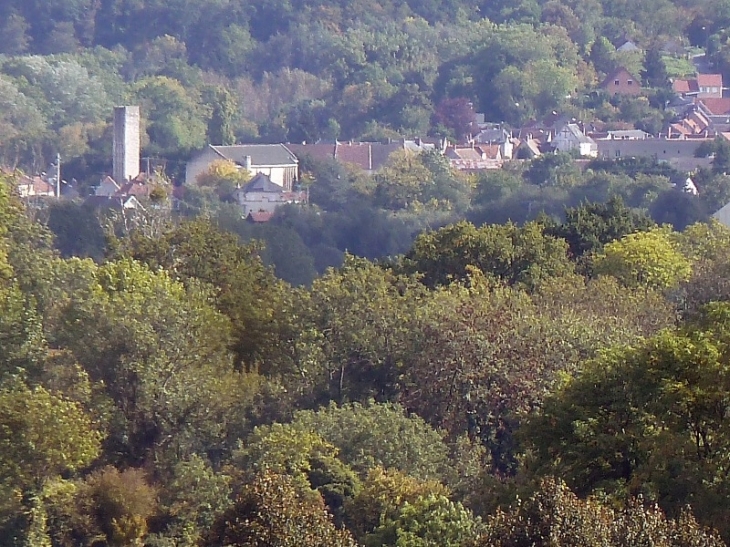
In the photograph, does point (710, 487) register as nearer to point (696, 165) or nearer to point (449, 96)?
point (696, 165)

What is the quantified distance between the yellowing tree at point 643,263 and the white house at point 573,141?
4224cm

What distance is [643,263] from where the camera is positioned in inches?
1011

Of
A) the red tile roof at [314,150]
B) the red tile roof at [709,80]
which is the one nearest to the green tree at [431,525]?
the red tile roof at [314,150]

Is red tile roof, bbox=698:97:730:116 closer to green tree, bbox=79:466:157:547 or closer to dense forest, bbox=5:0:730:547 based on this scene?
dense forest, bbox=5:0:730:547

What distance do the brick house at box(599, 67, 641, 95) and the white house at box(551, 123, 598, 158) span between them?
8519 millimetres

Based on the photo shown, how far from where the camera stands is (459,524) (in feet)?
40.1

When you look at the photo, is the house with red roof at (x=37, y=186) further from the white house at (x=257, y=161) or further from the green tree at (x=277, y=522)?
the green tree at (x=277, y=522)

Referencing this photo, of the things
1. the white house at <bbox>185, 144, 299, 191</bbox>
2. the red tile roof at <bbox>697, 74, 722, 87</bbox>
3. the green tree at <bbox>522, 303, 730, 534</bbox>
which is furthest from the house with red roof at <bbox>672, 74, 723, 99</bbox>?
the green tree at <bbox>522, 303, 730, 534</bbox>

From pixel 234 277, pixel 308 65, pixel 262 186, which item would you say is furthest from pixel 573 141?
pixel 234 277

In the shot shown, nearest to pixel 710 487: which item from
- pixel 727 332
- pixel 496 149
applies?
pixel 727 332

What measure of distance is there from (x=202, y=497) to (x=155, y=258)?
25.0 feet

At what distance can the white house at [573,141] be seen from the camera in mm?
→ 69938

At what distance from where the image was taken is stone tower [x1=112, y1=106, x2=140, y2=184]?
70.0 meters

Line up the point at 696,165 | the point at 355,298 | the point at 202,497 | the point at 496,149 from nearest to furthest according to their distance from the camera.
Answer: the point at 202,497
the point at 355,298
the point at 696,165
the point at 496,149
